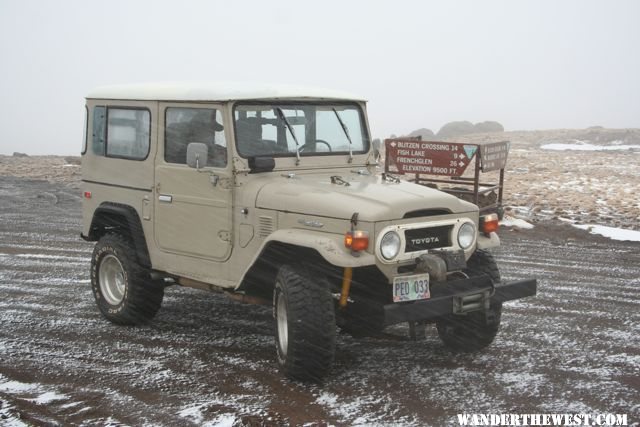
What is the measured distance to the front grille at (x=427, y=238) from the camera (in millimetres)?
6074

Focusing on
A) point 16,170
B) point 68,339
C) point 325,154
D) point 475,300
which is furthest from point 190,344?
point 16,170

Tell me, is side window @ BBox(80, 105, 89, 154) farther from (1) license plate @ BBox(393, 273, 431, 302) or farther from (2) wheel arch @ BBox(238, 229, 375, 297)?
(1) license plate @ BBox(393, 273, 431, 302)

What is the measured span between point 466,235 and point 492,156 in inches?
340

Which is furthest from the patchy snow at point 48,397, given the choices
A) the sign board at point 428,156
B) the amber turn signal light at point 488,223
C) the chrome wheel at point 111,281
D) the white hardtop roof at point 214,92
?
the sign board at point 428,156

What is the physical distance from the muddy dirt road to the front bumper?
0.47 metres

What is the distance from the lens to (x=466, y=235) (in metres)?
6.41

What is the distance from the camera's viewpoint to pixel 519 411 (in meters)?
5.57

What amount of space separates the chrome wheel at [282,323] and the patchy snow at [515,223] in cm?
919

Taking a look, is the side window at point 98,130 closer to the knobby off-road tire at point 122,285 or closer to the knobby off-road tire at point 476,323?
the knobby off-road tire at point 122,285

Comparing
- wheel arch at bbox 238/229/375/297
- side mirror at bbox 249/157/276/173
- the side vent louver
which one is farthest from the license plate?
side mirror at bbox 249/157/276/173

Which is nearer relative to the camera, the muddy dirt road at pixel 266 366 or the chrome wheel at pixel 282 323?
the muddy dirt road at pixel 266 366

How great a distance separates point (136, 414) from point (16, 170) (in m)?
22.8

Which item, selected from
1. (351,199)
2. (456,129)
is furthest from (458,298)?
(456,129)

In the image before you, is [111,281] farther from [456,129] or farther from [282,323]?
[456,129]
